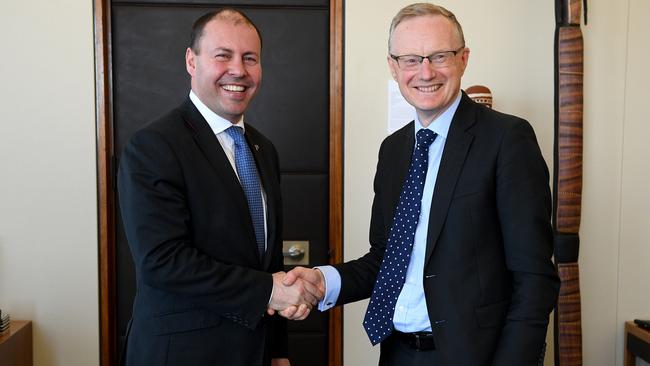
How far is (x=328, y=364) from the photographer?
10.4 ft

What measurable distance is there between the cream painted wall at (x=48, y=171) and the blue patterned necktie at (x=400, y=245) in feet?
5.58

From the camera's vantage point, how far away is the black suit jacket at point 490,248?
5.14 feet

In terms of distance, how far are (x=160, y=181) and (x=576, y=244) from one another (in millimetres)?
1912

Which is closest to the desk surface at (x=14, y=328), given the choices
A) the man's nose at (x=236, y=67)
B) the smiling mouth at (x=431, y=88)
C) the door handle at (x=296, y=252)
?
the door handle at (x=296, y=252)

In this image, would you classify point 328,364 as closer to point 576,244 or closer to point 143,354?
point 576,244

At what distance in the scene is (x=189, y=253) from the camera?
174cm

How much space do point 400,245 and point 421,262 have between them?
78mm

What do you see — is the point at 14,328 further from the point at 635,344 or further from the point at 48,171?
the point at 635,344

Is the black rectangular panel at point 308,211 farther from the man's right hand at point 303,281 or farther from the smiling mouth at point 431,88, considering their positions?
the smiling mouth at point 431,88

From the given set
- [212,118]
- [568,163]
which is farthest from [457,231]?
[568,163]

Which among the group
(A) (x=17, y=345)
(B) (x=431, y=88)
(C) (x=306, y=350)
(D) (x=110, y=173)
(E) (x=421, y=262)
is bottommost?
(C) (x=306, y=350)

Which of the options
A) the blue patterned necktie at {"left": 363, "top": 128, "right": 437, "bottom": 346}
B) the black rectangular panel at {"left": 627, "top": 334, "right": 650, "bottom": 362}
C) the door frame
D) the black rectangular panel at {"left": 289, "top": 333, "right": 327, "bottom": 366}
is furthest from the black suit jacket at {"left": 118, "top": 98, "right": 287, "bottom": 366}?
the black rectangular panel at {"left": 627, "top": 334, "right": 650, "bottom": 362}

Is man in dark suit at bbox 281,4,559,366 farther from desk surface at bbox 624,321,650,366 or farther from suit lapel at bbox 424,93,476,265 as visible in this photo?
desk surface at bbox 624,321,650,366

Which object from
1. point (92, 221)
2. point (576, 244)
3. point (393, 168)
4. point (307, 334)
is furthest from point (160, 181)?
point (576, 244)
